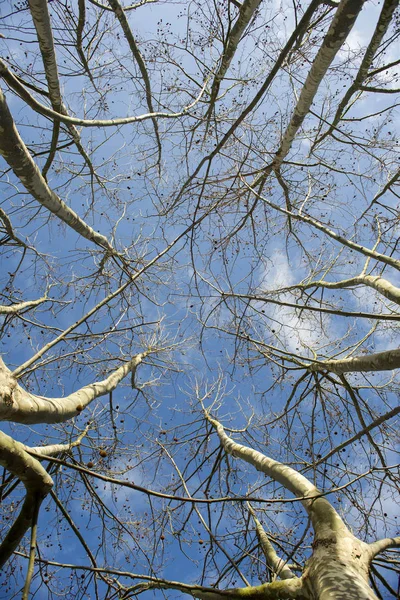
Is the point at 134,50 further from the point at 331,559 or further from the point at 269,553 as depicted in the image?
the point at 269,553

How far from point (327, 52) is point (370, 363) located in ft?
8.32

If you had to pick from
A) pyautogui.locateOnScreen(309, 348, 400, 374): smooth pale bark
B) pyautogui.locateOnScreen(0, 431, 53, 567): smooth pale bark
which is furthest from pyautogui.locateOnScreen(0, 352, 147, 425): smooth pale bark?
pyautogui.locateOnScreen(309, 348, 400, 374): smooth pale bark

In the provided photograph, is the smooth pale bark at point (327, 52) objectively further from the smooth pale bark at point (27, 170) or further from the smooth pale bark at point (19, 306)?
the smooth pale bark at point (19, 306)

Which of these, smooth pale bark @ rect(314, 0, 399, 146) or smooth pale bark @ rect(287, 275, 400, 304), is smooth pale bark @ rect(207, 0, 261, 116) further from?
smooth pale bark @ rect(287, 275, 400, 304)

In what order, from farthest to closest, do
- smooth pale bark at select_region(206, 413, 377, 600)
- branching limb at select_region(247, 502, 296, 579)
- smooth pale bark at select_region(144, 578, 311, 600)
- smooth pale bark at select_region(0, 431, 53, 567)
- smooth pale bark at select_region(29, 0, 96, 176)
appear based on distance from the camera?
branching limb at select_region(247, 502, 296, 579)
smooth pale bark at select_region(29, 0, 96, 176)
smooth pale bark at select_region(144, 578, 311, 600)
smooth pale bark at select_region(206, 413, 377, 600)
smooth pale bark at select_region(0, 431, 53, 567)

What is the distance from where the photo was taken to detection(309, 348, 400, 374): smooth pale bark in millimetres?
3030

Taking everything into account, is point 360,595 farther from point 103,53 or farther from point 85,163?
point 103,53

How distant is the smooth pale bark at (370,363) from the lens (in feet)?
9.94

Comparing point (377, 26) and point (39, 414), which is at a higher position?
point (377, 26)

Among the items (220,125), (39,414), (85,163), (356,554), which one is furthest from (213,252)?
(356,554)

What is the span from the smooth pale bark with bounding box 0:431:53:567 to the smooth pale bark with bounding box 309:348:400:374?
8.52 feet

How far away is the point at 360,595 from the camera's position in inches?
82.0

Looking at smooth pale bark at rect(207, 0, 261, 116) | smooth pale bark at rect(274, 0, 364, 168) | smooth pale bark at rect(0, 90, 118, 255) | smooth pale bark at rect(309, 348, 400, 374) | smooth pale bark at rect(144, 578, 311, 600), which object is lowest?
smooth pale bark at rect(144, 578, 311, 600)

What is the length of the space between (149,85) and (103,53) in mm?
624
